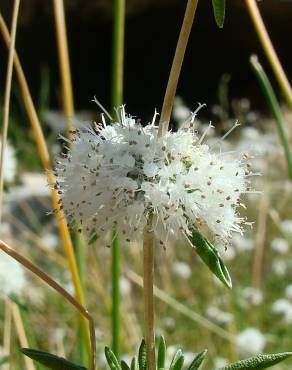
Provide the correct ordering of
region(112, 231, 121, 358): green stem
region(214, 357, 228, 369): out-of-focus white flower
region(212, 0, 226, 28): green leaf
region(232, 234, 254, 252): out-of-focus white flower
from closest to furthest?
region(212, 0, 226, 28): green leaf
region(112, 231, 121, 358): green stem
region(214, 357, 228, 369): out-of-focus white flower
region(232, 234, 254, 252): out-of-focus white flower

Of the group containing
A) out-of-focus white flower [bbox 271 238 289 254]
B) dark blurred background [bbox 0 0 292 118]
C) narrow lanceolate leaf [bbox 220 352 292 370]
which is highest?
dark blurred background [bbox 0 0 292 118]

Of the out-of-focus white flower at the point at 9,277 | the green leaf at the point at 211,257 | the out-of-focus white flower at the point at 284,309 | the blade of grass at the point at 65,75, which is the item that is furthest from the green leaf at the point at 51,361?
the out-of-focus white flower at the point at 284,309

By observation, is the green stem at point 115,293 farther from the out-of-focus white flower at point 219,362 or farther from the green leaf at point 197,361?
the out-of-focus white flower at point 219,362

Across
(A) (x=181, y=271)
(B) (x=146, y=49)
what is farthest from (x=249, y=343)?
(B) (x=146, y=49)

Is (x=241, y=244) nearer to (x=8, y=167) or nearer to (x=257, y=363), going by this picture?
(x=8, y=167)

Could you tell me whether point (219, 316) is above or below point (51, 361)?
above

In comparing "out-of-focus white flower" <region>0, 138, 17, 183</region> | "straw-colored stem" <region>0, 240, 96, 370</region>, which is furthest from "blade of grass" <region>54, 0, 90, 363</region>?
"straw-colored stem" <region>0, 240, 96, 370</region>

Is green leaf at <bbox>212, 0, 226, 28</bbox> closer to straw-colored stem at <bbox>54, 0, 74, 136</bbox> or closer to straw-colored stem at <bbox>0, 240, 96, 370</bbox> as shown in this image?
straw-colored stem at <bbox>0, 240, 96, 370</bbox>
